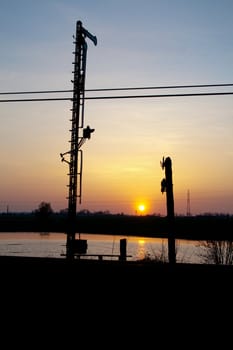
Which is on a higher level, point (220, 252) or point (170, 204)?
point (170, 204)

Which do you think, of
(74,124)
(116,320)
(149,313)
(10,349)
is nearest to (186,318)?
(149,313)

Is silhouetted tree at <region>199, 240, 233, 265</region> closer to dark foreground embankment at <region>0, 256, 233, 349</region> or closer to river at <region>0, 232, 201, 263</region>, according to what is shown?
river at <region>0, 232, 201, 263</region>

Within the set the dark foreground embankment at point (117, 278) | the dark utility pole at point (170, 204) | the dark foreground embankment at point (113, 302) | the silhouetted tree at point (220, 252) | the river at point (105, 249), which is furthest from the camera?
the river at point (105, 249)

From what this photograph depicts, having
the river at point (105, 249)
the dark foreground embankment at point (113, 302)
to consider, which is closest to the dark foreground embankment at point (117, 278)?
the dark foreground embankment at point (113, 302)

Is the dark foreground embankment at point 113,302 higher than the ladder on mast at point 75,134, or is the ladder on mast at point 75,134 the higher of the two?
the ladder on mast at point 75,134

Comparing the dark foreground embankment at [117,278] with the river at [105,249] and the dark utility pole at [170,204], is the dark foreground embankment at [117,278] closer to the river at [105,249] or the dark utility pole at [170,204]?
the dark utility pole at [170,204]

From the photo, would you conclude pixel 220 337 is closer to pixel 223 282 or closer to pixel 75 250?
pixel 223 282

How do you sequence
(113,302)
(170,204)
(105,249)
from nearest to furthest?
(113,302), (170,204), (105,249)

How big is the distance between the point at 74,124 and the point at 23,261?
25.1ft

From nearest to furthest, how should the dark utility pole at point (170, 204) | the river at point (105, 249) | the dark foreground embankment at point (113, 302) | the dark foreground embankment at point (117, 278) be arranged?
the dark foreground embankment at point (113, 302) < the dark foreground embankment at point (117, 278) < the dark utility pole at point (170, 204) < the river at point (105, 249)

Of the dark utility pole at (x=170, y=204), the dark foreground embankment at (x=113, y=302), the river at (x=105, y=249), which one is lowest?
the dark foreground embankment at (x=113, y=302)

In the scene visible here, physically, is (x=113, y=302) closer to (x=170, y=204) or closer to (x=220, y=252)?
(x=170, y=204)

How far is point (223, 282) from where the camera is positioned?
12.6 metres

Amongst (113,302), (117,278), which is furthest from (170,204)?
(113,302)
